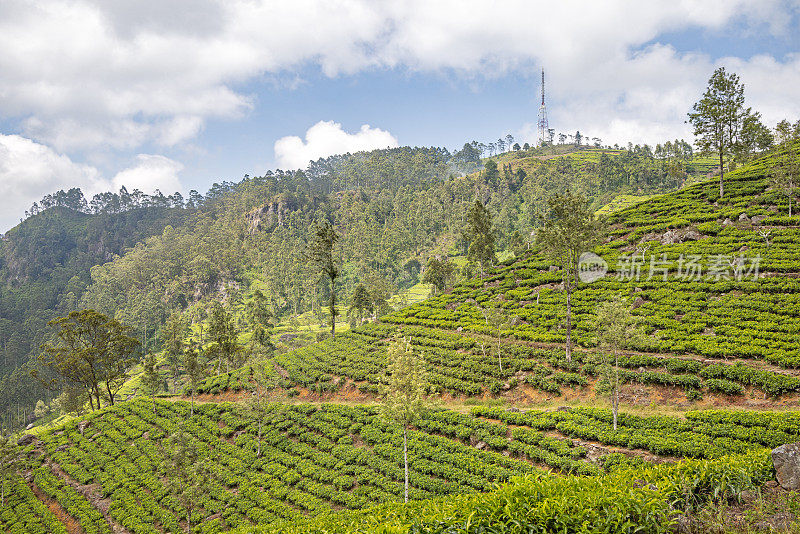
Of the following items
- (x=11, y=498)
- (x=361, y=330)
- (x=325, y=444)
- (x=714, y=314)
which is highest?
(x=714, y=314)

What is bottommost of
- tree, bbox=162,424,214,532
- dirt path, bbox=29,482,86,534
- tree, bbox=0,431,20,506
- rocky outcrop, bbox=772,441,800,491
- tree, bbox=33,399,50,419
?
tree, bbox=33,399,50,419

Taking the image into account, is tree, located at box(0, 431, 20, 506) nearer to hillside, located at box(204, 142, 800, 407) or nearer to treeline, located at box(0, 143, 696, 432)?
hillside, located at box(204, 142, 800, 407)

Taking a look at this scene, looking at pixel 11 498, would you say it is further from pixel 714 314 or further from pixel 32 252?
pixel 32 252

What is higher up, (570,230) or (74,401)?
(570,230)

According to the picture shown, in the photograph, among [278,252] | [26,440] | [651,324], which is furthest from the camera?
[278,252]

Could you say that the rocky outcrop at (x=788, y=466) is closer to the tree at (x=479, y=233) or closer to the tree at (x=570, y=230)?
the tree at (x=570, y=230)

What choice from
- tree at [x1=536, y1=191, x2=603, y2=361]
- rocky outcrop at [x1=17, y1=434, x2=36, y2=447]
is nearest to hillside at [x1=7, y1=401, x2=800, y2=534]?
rocky outcrop at [x1=17, y1=434, x2=36, y2=447]

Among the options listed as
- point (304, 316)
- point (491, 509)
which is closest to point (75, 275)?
point (304, 316)

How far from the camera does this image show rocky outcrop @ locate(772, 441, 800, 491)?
325 inches

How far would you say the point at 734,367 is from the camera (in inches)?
962

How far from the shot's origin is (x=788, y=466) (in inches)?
334

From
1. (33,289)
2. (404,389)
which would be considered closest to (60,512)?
(404,389)

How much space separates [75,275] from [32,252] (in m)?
38.0

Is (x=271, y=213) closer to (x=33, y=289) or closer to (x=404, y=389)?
(x=33, y=289)
